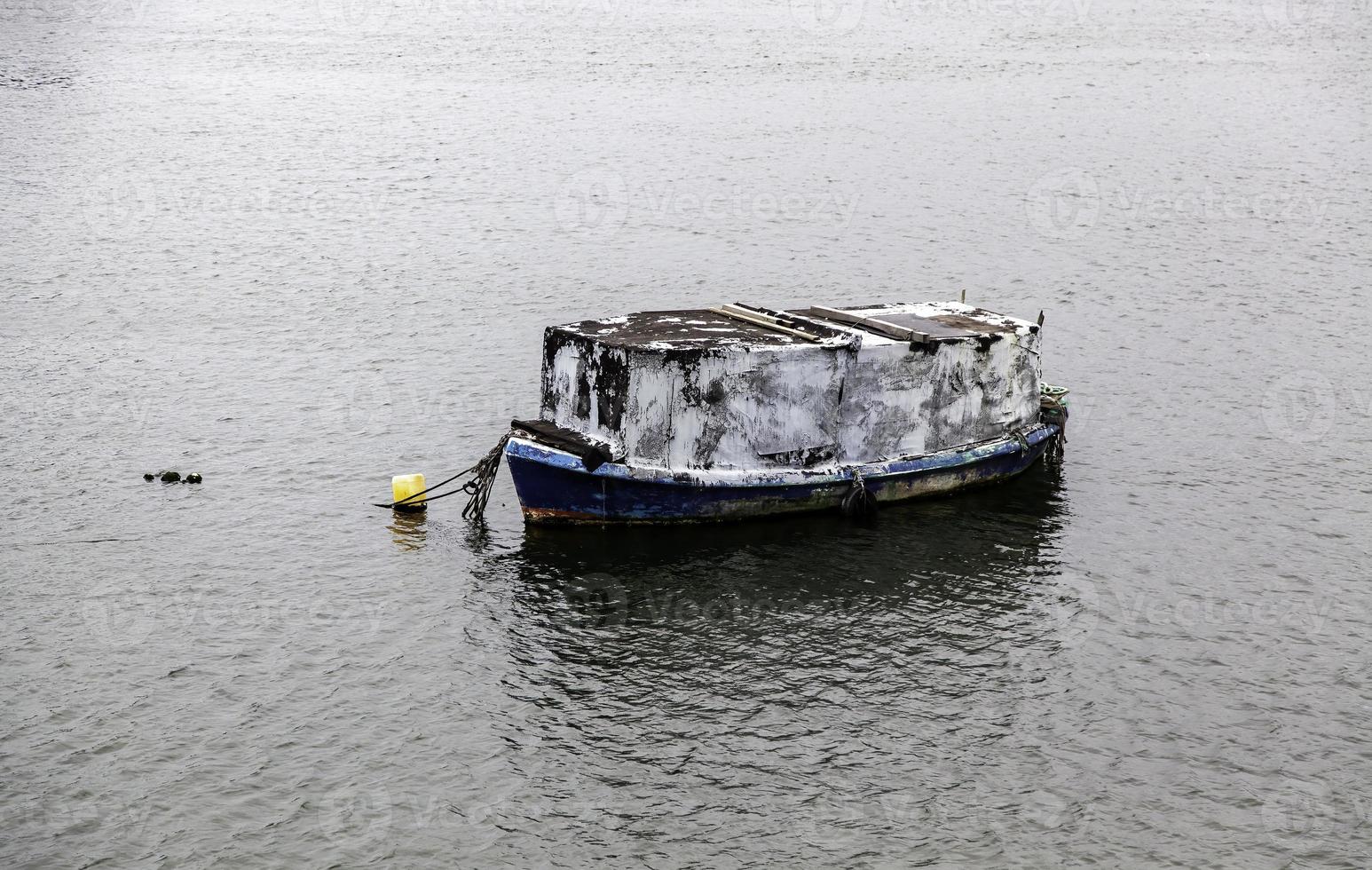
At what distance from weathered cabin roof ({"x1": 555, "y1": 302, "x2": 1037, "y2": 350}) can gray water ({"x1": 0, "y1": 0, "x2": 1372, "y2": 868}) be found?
2862 mm

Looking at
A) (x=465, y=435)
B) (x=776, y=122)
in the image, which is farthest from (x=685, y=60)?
(x=465, y=435)

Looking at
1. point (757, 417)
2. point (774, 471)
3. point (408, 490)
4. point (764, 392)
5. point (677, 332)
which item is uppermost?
point (677, 332)

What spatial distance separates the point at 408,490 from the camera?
71.9ft

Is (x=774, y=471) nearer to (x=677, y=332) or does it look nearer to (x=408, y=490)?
(x=677, y=332)

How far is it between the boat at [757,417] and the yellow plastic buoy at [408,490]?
1975 millimetres

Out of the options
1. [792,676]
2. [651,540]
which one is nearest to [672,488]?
[651,540]

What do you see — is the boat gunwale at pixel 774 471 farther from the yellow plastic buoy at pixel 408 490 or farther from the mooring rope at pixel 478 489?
the yellow plastic buoy at pixel 408 490

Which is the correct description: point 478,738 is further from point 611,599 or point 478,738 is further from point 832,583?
point 832,583

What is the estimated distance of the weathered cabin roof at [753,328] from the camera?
68.4ft

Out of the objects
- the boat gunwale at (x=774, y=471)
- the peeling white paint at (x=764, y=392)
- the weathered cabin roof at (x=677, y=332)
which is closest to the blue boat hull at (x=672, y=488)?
the boat gunwale at (x=774, y=471)

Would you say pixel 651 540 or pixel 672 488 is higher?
pixel 672 488

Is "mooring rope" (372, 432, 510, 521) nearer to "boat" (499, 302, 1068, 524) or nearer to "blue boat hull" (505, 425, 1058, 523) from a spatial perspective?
"boat" (499, 302, 1068, 524)

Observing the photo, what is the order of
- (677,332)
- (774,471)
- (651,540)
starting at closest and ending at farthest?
(651,540)
(774,471)
(677,332)

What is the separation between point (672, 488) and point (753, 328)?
11.1ft
